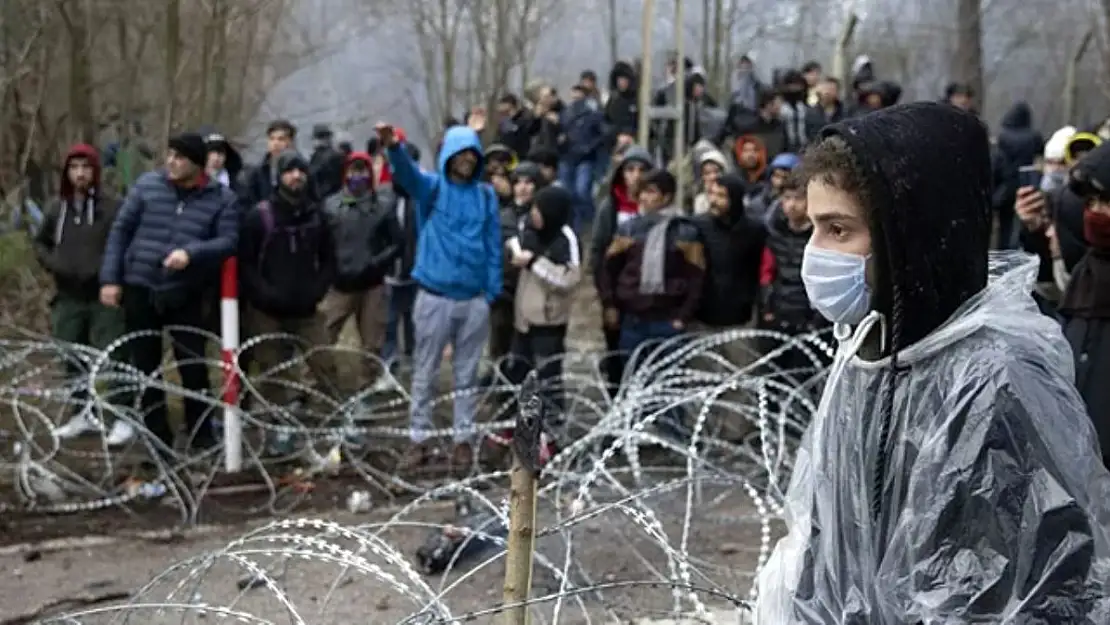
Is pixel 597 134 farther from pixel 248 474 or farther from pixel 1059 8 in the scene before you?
pixel 1059 8

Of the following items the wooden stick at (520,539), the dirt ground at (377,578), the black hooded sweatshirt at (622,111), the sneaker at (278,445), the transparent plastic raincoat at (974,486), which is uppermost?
the black hooded sweatshirt at (622,111)

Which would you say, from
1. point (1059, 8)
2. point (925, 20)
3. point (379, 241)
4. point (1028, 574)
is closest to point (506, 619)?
point (1028, 574)

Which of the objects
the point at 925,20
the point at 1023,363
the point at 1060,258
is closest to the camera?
the point at 1023,363

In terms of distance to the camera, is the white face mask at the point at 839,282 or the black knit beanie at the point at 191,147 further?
the black knit beanie at the point at 191,147

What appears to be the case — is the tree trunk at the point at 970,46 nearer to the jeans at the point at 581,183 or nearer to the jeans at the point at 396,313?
the jeans at the point at 581,183

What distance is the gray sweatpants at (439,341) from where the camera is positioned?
278 inches

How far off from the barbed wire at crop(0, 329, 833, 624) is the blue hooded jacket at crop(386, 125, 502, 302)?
655 mm

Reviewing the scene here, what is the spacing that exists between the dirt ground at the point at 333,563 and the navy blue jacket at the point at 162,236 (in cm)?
132

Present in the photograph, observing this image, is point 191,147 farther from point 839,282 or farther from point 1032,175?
point 1032,175

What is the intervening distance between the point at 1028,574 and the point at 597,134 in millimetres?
12646

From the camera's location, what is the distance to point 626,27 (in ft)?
85.1

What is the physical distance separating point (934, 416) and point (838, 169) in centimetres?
43

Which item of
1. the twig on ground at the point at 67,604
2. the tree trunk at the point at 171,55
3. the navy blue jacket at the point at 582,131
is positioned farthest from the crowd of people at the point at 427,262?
the navy blue jacket at the point at 582,131

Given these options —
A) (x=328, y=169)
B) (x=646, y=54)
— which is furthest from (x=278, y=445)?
(x=646, y=54)
